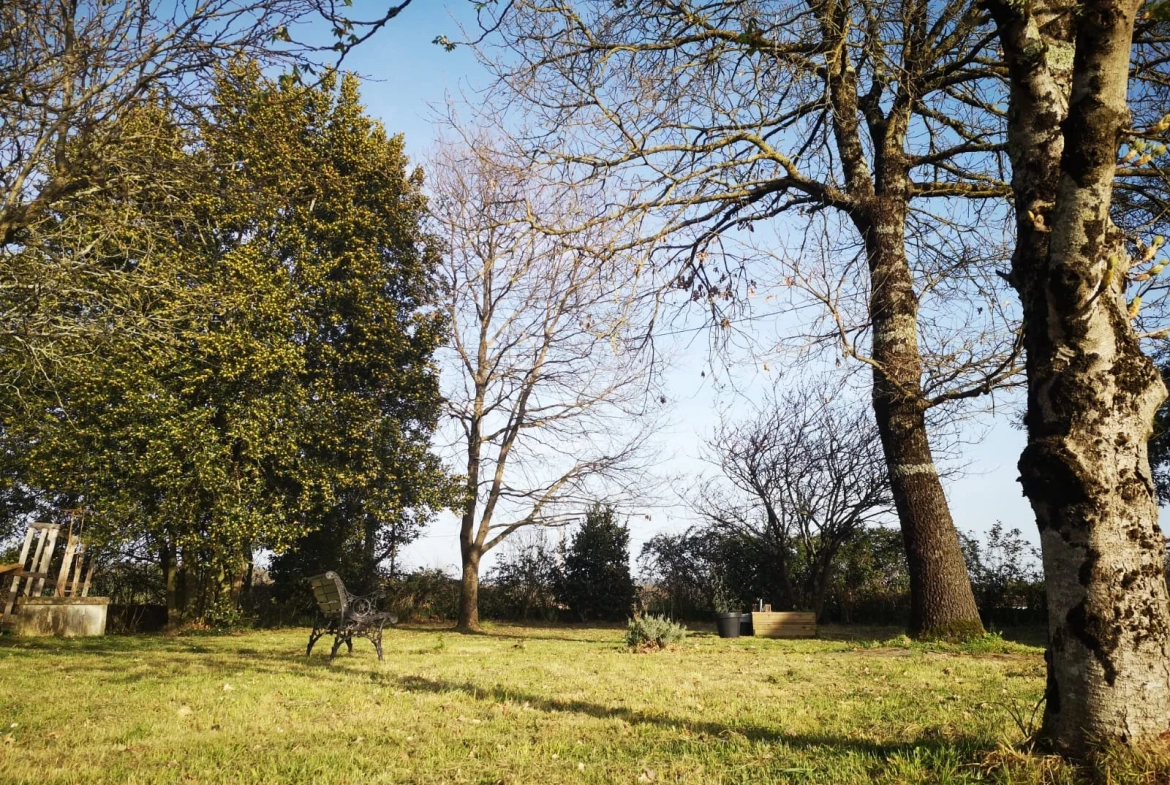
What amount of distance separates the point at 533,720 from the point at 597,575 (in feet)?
50.4

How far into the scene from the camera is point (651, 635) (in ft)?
30.8

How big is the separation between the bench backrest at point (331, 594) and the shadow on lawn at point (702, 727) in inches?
97.0

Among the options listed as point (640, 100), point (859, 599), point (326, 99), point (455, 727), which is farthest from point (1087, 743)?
point (326, 99)

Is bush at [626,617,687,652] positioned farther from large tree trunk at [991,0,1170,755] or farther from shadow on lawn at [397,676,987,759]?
large tree trunk at [991,0,1170,755]

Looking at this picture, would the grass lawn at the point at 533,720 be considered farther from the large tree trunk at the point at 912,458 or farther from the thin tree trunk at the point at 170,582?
the thin tree trunk at the point at 170,582

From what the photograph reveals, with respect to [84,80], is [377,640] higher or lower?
lower

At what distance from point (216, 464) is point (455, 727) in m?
10.7

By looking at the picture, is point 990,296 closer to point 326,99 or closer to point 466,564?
point 466,564

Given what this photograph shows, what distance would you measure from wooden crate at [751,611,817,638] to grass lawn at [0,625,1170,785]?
4.98 metres

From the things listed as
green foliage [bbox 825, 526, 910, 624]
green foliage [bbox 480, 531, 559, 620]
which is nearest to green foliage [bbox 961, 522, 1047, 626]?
green foliage [bbox 825, 526, 910, 624]

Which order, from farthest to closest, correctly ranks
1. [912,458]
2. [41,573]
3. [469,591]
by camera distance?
[469,591]
[41,573]
[912,458]

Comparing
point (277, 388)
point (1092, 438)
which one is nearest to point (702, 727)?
point (1092, 438)

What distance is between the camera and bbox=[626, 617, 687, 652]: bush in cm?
939

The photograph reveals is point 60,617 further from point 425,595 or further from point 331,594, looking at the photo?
point 425,595
